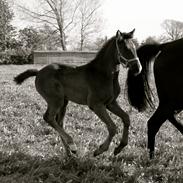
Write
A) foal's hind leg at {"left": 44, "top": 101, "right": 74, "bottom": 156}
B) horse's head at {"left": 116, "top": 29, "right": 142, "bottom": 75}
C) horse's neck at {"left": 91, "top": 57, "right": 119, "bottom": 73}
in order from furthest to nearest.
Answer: foal's hind leg at {"left": 44, "top": 101, "right": 74, "bottom": 156} → horse's neck at {"left": 91, "top": 57, "right": 119, "bottom": 73} → horse's head at {"left": 116, "top": 29, "right": 142, "bottom": 75}

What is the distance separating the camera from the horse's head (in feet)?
18.7

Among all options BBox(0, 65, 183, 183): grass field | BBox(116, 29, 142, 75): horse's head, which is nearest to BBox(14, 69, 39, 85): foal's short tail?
BBox(0, 65, 183, 183): grass field

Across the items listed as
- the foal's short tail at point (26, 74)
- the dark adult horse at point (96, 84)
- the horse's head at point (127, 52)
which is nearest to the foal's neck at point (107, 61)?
the dark adult horse at point (96, 84)

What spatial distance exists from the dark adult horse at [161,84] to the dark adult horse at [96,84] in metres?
0.74

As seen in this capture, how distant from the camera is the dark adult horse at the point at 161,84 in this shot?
6426 mm

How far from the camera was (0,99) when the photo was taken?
10867 mm

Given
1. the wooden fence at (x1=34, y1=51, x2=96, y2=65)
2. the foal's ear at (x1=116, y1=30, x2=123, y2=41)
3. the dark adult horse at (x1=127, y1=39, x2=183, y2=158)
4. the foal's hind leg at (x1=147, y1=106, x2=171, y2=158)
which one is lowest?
the wooden fence at (x1=34, y1=51, x2=96, y2=65)

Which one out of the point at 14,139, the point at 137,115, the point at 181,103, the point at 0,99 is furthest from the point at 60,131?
the point at 0,99

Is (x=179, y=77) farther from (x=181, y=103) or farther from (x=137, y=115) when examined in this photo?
(x=137, y=115)

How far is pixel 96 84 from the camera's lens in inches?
232

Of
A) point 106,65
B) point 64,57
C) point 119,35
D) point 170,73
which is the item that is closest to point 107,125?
point 106,65

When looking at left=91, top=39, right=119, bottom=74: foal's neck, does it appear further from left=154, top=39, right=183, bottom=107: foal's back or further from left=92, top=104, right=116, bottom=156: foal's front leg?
left=154, top=39, right=183, bottom=107: foal's back

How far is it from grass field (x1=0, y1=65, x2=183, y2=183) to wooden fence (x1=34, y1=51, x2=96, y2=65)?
25578 millimetres

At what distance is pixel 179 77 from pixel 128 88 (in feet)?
3.58
